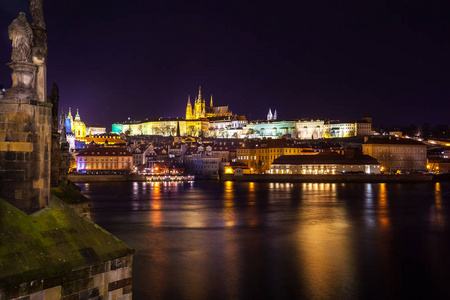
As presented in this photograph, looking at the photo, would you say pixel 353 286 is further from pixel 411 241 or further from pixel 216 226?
pixel 216 226

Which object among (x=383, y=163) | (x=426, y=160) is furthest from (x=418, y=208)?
(x=426, y=160)

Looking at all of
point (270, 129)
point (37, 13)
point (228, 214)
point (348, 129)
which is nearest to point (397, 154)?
point (348, 129)

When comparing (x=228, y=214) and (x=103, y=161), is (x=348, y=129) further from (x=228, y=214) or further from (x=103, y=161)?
(x=228, y=214)

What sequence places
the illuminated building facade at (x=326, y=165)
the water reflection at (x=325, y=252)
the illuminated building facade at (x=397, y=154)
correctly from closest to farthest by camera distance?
the water reflection at (x=325, y=252) → the illuminated building facade at (x=326, y=165) → the illuminated building facade at (x=397, y=154)

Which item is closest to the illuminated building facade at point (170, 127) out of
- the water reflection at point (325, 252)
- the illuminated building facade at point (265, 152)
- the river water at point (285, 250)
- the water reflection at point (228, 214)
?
the illuminated building facade at point (265, 152)

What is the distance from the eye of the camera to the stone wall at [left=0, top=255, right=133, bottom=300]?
13.6ft

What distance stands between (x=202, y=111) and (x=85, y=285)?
522 ft

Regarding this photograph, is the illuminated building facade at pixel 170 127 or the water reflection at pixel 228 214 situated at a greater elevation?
the illuminated building facade at pixel 170 127

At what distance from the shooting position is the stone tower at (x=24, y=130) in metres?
4.71

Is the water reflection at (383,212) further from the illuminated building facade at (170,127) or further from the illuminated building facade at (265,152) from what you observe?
the illuminated building facade at (170,127)

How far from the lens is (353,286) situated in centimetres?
1234

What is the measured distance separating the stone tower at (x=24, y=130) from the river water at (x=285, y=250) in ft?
20.7

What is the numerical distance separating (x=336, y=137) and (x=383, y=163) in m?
51.2

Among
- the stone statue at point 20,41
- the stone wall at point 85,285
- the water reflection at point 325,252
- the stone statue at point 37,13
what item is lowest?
the water reflection at point 325,252
